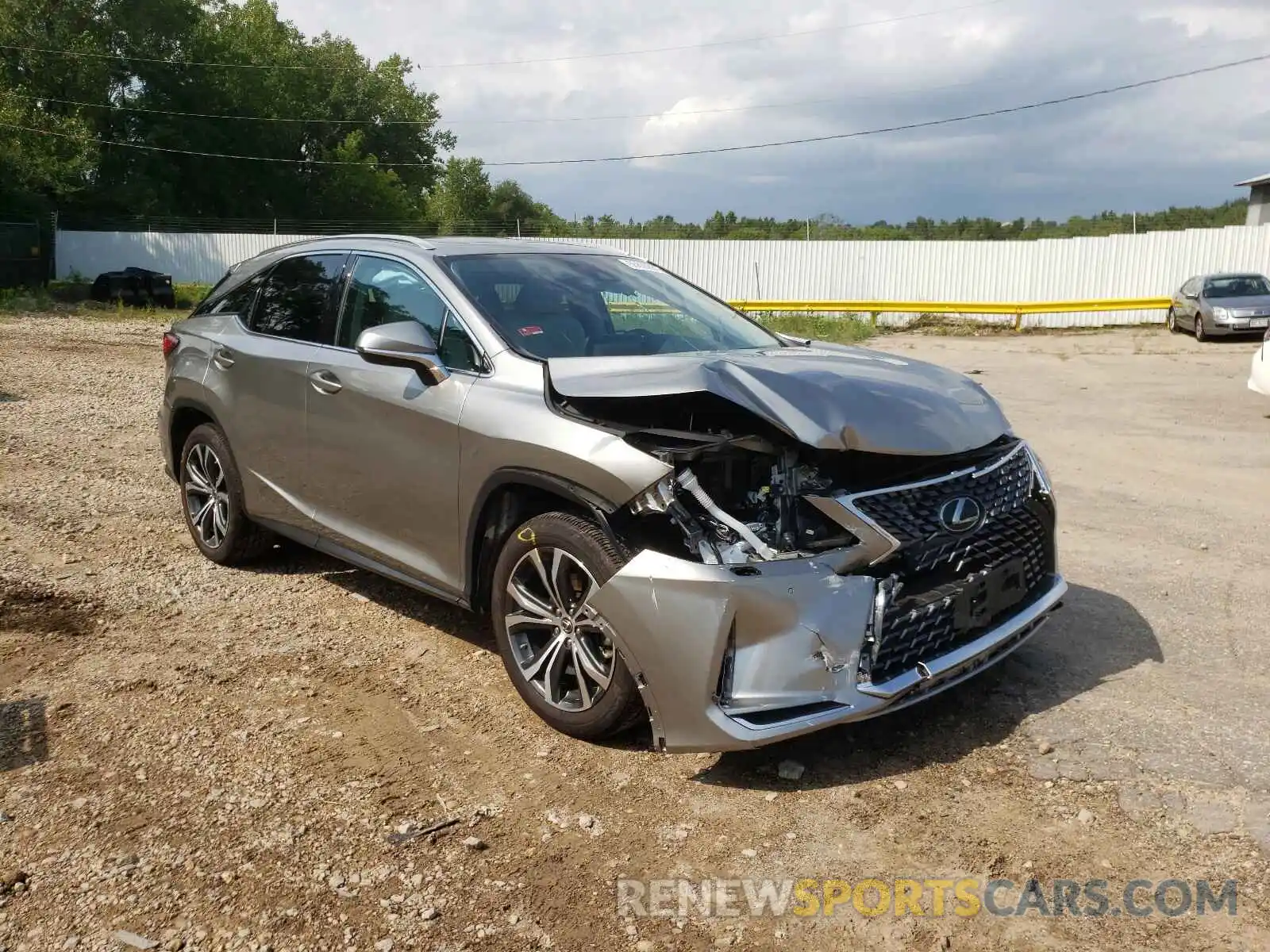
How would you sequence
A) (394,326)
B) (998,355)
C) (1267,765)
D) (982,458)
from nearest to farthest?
1. (1267,765)
2. (982,458)
3. (394,326)
4. (998,355)

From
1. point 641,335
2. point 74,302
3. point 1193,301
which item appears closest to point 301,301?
point 641,335

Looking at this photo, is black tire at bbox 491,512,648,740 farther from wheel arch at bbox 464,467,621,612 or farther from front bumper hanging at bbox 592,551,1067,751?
front bumper hanging at bbox 592,551,1067,751

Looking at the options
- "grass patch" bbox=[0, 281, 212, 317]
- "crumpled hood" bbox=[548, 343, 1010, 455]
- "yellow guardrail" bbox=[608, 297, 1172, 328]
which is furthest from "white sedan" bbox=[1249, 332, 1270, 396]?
"grass patch" bbox=[0, 281, 212, 317]

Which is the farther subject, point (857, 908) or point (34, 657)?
point (34, 657)

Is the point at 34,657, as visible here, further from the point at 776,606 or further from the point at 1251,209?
the point at 1251,209

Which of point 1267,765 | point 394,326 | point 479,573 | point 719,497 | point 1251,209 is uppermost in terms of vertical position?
point 1251,209

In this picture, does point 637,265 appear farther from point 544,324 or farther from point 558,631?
point 558,631

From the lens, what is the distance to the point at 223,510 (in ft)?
19.3

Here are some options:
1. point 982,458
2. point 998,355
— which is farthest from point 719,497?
point 998,355

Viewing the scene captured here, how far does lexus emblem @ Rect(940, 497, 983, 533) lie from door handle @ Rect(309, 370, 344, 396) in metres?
2.62

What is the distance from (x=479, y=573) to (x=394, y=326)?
40.0 inches

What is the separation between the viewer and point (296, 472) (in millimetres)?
5090

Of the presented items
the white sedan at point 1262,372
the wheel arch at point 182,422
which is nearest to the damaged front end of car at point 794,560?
the wheel arch at point 182,422

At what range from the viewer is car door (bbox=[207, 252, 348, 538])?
16.6ft
